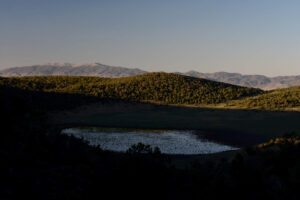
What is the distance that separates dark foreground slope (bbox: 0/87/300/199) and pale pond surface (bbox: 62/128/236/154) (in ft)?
55.5

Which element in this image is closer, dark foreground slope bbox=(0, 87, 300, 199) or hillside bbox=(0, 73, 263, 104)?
dark foreground slope bbox=(0, 87, 300, 199)

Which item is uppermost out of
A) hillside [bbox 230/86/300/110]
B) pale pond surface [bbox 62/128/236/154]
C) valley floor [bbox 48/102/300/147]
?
hillside [bbox 230/86/300/110]

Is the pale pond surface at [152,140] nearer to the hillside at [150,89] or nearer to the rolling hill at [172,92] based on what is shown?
the rolling hill at [172,92]

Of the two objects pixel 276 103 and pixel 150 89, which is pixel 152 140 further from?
pixel 150 89

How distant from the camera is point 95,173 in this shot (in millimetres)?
12906

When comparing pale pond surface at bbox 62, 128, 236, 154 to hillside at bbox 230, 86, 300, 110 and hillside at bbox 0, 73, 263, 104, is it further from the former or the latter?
→ hillside at bbox 0, 73, 263, 104

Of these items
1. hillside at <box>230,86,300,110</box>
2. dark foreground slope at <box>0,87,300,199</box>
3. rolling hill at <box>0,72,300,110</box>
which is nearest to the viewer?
dark foreground slope at <box>0,87,300,199</box>

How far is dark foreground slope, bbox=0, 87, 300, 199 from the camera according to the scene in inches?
430

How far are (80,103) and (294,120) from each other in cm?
4609

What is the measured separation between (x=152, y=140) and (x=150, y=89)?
51614mm

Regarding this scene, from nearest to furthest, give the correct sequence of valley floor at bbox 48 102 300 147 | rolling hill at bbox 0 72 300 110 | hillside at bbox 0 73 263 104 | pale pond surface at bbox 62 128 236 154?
pale pond surface at bbox 62 128 236 154 < valley floor at bbox 48 102 300 147 < rolling hill at bbox 0 72 300 110 < hillside at bbox 0 73 263 104

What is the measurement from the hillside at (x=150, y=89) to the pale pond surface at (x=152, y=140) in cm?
3224

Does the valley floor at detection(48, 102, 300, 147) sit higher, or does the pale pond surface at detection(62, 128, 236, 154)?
the valley floor at detection(48, 102, 300, 147)

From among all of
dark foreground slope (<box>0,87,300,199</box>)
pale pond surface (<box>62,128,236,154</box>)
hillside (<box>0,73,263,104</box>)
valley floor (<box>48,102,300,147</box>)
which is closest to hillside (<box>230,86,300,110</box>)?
valley floor (<box>48,102,300,147</box>)
